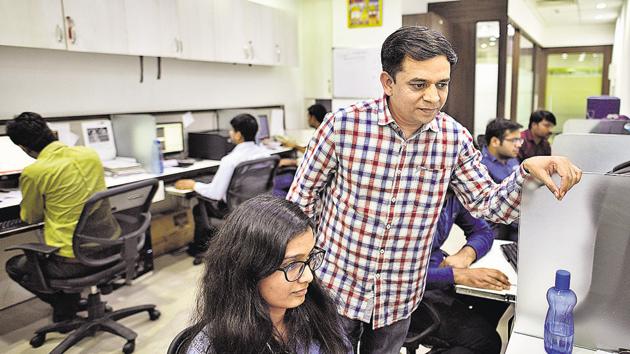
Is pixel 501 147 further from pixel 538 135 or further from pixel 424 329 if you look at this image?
pixel 424 329

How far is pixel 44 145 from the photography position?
2506 mm

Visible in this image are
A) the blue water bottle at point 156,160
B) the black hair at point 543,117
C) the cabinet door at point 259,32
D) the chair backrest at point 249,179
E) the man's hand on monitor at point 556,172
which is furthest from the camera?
the cabinet door at point 259,32

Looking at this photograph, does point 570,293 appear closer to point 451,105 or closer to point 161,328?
point 161,328

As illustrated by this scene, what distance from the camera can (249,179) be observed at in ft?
11.3

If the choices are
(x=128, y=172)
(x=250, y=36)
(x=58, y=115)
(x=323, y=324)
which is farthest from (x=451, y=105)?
(x=323, y=324)

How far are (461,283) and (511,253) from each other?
1.27 feet

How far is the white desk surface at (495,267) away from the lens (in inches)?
67.3

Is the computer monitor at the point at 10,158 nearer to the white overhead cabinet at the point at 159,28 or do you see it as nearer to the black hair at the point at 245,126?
the white overhead cabinet at the point at 159,28

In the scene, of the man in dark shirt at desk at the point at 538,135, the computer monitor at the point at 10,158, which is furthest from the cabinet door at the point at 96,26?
the man in dark shirt at desk at the point at 538,135

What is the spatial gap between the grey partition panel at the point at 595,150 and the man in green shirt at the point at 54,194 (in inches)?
86.9

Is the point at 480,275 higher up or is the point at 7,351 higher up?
the point at 480,275

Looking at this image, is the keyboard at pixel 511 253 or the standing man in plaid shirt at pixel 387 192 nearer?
the standing man in plaid shirt at pixel 387 192

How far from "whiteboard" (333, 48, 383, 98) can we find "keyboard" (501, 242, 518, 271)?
3101mm

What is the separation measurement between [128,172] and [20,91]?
83 centimetres
